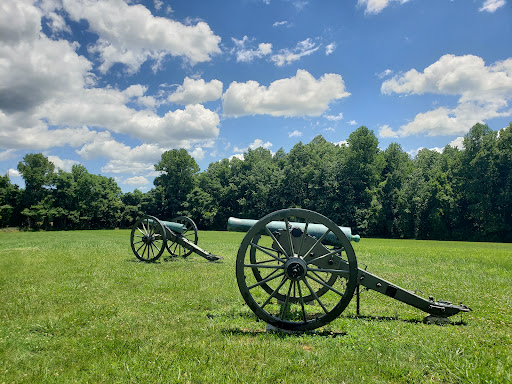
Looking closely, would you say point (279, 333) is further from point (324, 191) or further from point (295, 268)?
point (324, 191)

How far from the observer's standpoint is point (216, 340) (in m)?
4.84

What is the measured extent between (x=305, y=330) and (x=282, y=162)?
60.6m

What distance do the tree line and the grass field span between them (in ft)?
126

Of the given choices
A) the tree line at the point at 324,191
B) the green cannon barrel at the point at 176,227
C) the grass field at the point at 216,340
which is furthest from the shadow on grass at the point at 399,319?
the tree line at the point at 324,191

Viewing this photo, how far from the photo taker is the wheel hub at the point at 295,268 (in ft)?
16.9

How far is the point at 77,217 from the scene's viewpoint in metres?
56.0

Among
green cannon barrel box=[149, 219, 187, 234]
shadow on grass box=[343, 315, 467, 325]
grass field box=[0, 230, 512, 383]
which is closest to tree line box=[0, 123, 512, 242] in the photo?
green cannon barrel box=[149, 219, 187, 234]

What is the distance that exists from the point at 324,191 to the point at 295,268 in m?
46.8

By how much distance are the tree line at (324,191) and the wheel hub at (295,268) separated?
4184 cm

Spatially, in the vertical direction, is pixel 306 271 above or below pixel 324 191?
below

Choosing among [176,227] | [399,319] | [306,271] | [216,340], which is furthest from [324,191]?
[216,340]

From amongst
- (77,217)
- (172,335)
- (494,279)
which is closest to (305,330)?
(172,335)

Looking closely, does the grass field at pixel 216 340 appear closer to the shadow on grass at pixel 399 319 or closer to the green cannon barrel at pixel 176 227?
the shadow on grass at pixel 399 319

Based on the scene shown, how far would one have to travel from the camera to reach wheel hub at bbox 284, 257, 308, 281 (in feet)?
16.9
